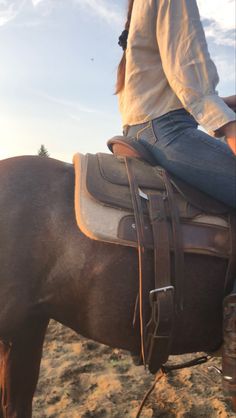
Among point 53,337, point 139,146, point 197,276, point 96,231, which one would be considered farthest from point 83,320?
point 53,337

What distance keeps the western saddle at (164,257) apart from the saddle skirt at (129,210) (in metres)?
0.01

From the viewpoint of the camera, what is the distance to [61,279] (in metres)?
1.80

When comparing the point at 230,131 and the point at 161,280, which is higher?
the point at 230,131

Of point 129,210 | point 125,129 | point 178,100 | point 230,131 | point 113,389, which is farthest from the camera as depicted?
point 113,389

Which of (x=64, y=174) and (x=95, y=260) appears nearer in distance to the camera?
(x=95, y=260)

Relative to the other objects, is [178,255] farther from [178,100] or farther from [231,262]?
[178,100]

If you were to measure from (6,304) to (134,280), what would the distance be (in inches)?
24.1

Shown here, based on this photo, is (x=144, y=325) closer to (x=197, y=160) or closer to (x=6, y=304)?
(x=6, y=304)

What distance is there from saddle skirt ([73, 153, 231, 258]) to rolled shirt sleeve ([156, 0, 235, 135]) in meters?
0.37

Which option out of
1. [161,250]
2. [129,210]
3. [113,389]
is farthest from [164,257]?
[113,389]

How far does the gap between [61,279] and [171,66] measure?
1.14m

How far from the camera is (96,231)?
5.82 feet

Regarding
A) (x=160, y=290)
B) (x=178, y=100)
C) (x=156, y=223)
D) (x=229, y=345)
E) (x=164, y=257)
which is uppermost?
(x=178, y=100)

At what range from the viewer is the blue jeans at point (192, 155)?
186cm
